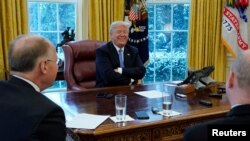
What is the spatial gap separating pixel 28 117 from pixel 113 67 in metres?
2.05

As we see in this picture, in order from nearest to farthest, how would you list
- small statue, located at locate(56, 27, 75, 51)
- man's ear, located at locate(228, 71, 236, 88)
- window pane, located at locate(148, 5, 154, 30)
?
man's ear, located at locate(228, 71, 236, 88), small statue, located at locate(56, 27, 75, 51), window pane, located at locate(148, 5, 154, 30)

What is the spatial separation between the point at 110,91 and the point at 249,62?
5.22 feet

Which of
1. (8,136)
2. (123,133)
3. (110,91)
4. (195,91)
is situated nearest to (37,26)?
(110,91)

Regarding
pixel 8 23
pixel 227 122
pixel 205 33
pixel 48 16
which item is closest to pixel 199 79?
pixel 227 122

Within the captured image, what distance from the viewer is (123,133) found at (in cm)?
177

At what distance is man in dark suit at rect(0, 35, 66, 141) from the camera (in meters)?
1.15

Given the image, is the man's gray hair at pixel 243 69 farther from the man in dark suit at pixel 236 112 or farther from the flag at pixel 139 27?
the flag at pixel 139 27

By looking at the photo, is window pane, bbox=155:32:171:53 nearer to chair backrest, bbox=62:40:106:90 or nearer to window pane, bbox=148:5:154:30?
window pane, bbox=148:5:154:30

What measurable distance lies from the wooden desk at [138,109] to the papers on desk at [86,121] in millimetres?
44

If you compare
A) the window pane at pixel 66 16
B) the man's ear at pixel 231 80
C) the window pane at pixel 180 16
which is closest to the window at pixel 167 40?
the window pane at pixel 180 16

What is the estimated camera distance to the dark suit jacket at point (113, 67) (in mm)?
3018

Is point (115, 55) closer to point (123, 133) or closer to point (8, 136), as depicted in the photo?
point (123, 133)

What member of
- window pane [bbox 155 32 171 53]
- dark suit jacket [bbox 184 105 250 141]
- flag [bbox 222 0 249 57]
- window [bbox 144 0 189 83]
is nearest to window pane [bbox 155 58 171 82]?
window [bbox 144 0 189 83]

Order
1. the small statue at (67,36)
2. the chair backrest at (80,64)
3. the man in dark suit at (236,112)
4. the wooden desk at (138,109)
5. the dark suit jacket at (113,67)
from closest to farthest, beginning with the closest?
the man in dark suit at (236,112), the wooden desk at (138,109), the dark suit jacket at (113,67), the chair backrest at (80,64), the small statue at (67,36)
